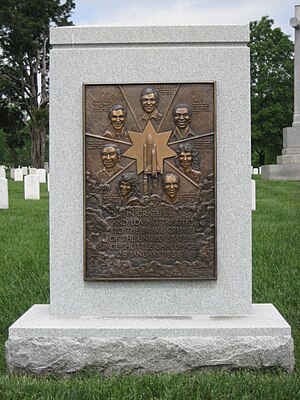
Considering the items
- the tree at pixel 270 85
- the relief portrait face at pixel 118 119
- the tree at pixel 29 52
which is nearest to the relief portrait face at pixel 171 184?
the relief portrait face at pixel 118 119

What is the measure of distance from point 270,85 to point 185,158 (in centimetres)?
4438

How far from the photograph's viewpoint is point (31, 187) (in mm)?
17828

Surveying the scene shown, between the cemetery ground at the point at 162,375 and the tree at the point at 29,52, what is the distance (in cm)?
2613

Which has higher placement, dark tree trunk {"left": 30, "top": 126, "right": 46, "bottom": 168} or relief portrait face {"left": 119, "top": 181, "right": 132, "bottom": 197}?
dark tree trunk {"left": 30, "top": 126, "right": 46, "bottom": 168}

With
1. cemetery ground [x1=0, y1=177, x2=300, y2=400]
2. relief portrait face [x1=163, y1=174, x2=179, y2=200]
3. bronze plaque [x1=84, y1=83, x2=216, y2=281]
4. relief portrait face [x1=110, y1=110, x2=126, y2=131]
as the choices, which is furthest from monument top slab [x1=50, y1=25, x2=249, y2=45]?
cemetery ground [x1=0, y1=177, x2=300, y2=400]

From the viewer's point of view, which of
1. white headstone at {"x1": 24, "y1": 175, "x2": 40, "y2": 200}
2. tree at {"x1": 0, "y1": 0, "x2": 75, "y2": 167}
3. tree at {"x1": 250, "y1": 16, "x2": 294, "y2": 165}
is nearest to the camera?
white headstone at {"x1": 24, "y1": 175, "x2": 40, "y2": 200}

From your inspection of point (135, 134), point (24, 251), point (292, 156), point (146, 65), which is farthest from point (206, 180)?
point (292, 156)

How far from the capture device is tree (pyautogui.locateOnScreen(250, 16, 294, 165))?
4612cm

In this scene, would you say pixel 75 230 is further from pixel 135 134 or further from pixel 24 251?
pixel 24 251

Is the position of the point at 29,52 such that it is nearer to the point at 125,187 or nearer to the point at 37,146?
the point at 37,146

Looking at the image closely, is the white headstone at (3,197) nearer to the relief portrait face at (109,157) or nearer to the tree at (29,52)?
the relief portrait face at (109,157)

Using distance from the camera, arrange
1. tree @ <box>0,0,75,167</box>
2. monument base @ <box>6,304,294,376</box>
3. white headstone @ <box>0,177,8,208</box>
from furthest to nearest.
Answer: tree @ <box>0,0,75,167</box>
white headstone @ <box>0,177,8,208</box>
monument base @ <box>6,304,294,376</box>

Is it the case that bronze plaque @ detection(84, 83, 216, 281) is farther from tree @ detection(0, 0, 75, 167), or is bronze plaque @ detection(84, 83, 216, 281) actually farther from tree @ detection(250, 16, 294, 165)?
tree @ detection(250, 16, 294, 165)

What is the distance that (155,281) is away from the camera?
14.3 ft
